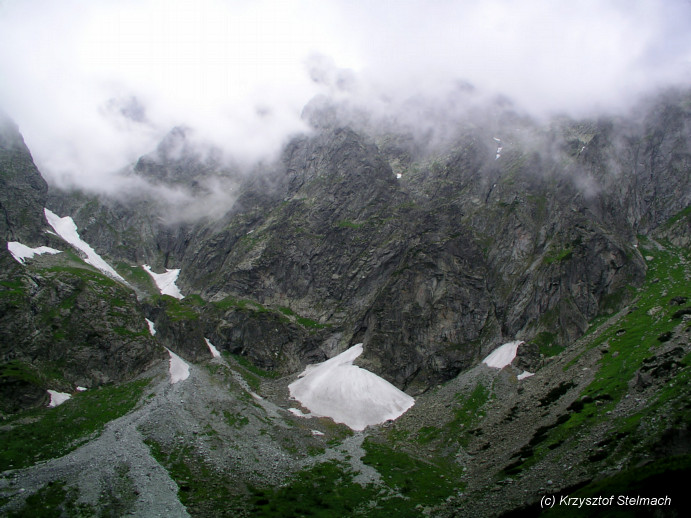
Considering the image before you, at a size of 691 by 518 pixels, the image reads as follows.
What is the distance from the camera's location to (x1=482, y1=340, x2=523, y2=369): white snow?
301 ft

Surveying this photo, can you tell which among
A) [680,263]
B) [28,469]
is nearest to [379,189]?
[680,263]

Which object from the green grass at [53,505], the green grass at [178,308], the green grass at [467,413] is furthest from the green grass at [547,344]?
the green grass at [178,308]

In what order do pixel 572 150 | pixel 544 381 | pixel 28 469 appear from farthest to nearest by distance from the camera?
pixel 572 150 → pixel 544 381 → pixel 28 469

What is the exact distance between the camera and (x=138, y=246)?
181m

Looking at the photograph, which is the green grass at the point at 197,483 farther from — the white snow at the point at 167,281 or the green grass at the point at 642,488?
the white snow at the point at 167,281

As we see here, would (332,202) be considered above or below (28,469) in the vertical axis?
above

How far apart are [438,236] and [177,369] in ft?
267

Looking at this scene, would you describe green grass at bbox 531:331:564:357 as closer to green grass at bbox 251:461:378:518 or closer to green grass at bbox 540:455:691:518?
green grass at bbox 251:461:378:518

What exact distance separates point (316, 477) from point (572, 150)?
12899 cm

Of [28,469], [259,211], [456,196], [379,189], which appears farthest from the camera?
[259,211]

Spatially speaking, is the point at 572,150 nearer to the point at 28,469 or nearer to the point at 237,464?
the point at 237,464

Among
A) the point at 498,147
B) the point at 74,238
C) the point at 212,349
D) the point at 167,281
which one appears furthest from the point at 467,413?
the point at 74,238

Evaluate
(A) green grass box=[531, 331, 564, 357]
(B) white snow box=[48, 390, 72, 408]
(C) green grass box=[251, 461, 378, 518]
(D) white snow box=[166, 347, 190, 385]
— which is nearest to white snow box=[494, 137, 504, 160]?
(A) green grass box=[531, 331, 564, 357]

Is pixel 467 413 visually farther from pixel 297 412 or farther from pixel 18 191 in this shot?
pixel 18 191
